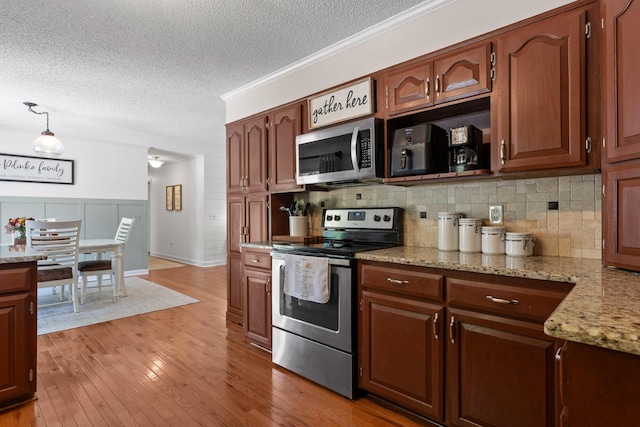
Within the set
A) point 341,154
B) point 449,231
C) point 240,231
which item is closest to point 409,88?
point 341,154

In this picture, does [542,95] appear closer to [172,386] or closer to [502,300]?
[502,300]

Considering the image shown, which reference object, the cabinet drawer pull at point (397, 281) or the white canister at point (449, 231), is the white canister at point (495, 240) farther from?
the cabinet drawer pull at point (397, 281)

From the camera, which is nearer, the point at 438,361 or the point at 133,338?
the point at 438,361

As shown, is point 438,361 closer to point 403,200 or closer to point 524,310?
point 524,310

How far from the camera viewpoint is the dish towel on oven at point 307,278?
7.13ft

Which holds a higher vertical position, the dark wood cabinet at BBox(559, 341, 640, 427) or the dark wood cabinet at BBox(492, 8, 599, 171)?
the dark wood cabinet at BBox(492, 8, 599, 171)

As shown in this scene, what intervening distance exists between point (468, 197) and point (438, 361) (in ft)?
3.39

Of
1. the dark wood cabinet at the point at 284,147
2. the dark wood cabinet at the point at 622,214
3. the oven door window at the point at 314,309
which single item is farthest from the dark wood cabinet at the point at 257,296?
the dark wood cabinet at the point at 622,214

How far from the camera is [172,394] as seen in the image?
2141 millimetres

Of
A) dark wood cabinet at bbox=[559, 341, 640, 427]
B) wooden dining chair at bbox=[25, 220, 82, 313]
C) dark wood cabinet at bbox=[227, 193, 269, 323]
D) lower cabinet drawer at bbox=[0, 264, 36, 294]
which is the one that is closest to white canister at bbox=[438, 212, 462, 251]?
dark wood cabinet at bbox=[559, 341, 640, 427]

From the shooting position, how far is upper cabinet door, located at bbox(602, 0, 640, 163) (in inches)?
49.5

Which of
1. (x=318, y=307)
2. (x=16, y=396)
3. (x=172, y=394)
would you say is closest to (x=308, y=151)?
(x=318, y=307)

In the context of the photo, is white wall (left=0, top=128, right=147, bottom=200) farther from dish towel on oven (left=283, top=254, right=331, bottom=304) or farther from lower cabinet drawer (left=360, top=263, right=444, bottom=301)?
lower cabinet drawer (left=360, top=263, right=444, bottom=301)

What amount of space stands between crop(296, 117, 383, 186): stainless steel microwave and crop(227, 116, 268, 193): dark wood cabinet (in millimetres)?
550
